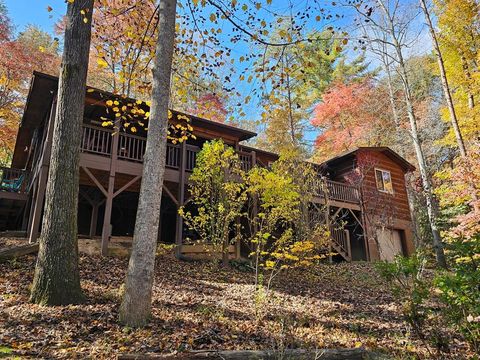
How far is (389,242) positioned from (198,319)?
1584 cm

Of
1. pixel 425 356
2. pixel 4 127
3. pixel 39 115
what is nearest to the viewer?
pixel 425 356

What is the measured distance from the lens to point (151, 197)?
17.0 ft

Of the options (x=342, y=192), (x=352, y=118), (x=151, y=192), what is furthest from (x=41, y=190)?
(x=352, y=118)

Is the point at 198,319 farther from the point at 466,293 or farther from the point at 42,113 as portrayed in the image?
the point at 42,113

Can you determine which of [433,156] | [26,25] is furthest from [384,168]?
[26,25]

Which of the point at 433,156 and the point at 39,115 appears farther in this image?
the point at 433,156

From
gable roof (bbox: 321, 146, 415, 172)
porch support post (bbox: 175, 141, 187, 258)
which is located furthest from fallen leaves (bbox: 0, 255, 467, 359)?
gable roof (bbox: 321, 146, 415, 172)

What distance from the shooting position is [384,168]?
19656mm

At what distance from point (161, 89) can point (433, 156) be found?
21465mm

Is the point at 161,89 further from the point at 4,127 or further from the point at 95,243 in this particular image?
the point at 4,127

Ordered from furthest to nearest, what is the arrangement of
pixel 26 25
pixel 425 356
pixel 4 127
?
1. pixel 26 25
2. pixel 4 127
3. pixel 425 356

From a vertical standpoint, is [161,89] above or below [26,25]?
below

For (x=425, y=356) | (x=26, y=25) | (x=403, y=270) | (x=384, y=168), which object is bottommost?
(x=425, y=356)

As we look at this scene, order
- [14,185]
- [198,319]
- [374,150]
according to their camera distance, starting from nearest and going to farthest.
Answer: [198,319] → [14,185] → [374,150]
